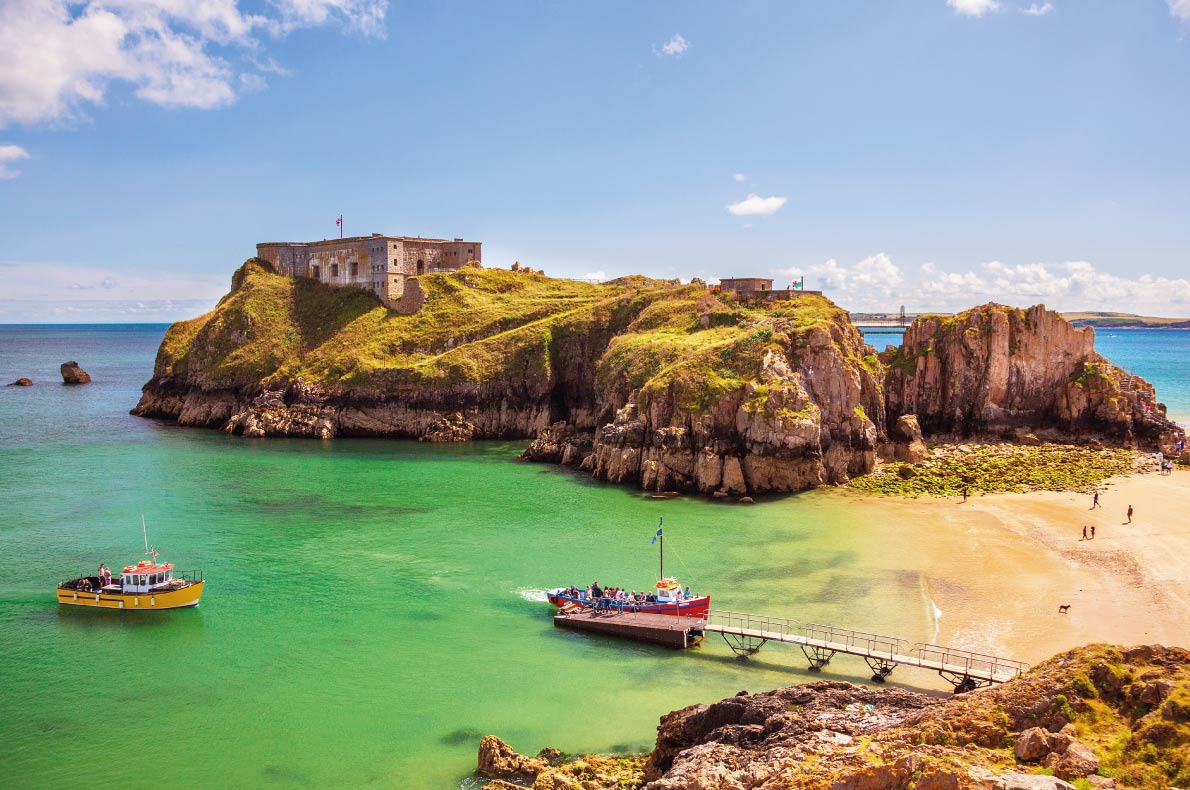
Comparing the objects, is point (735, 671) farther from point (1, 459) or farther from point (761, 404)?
point (1, 459)

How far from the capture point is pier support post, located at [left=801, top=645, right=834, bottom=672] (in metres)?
32.4

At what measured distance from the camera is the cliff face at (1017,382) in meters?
75.8

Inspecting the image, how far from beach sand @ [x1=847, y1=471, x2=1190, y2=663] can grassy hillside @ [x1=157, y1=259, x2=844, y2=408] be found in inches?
909

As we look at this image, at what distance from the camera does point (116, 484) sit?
6331 cm

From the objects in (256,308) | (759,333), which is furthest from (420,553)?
(256,308)

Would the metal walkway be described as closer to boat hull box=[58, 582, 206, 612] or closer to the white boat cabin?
boat hull box=[58, 582, 206, 612]

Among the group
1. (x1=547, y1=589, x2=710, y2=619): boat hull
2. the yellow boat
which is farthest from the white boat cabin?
(x1=547, y1=589, x2=710, y2=619): boat hull

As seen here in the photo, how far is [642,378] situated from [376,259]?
182 ft

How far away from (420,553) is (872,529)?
27.5 meters

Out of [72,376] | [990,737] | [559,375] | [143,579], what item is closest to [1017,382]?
[559,375]

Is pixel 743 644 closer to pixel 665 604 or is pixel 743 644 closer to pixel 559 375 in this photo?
pixel 665 604

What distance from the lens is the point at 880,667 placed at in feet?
104

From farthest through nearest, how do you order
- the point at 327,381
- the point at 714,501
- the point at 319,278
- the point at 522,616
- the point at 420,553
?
the point at 319,278
the point at 327,381
the point at 714,501
the point at 420,553
the point at 522,616

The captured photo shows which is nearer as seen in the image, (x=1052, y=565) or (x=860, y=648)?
(x=860, y=648)
